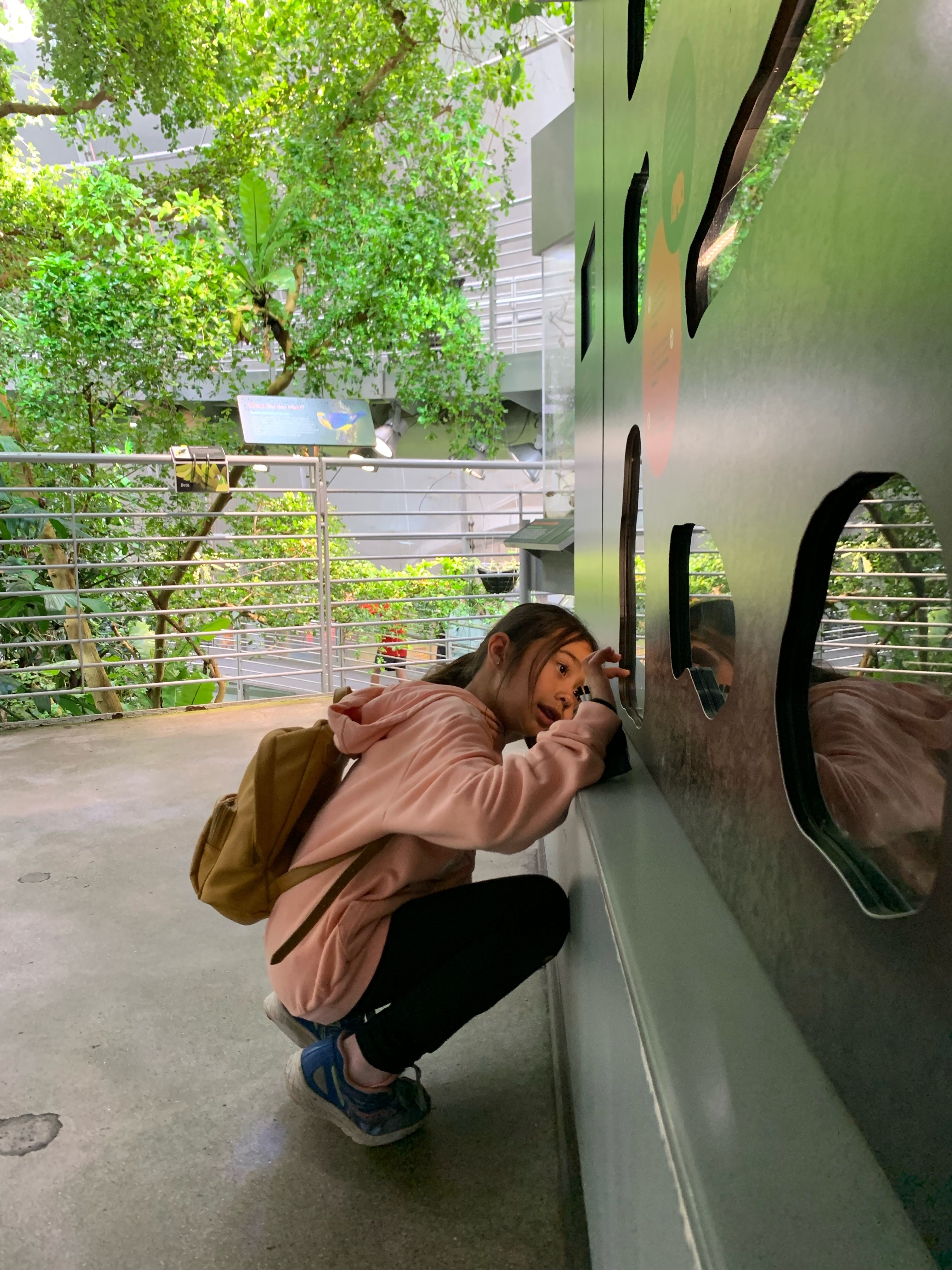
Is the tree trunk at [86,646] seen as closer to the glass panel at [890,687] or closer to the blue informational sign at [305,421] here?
the blue informational sign at [305,421]

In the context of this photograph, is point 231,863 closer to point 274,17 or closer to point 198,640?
point 198,640

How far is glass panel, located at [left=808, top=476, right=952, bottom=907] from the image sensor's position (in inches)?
11.1

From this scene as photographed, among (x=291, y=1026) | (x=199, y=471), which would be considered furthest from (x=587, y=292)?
(x=199, y=471)

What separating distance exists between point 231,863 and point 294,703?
2.98 m

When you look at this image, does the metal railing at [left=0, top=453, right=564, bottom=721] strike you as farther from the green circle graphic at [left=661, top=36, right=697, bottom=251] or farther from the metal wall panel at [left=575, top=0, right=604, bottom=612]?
the green circle graphic at [left=661, top=36, right=697, bottom=251]

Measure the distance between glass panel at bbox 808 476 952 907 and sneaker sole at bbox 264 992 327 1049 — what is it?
111 centimetres

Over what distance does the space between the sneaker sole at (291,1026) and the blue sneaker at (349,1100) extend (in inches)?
3.3

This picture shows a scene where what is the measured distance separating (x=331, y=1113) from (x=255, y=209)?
6.50 meters

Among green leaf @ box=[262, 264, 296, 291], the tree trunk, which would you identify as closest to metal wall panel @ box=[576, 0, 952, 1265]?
the tree trunk

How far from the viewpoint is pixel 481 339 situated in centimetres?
740

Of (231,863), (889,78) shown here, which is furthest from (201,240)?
(889,78)

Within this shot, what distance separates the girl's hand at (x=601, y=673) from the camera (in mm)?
1064

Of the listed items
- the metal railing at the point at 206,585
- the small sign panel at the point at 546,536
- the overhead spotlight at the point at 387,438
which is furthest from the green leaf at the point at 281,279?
the small sign panel at the point at 546,536

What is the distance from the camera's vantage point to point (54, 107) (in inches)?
248
